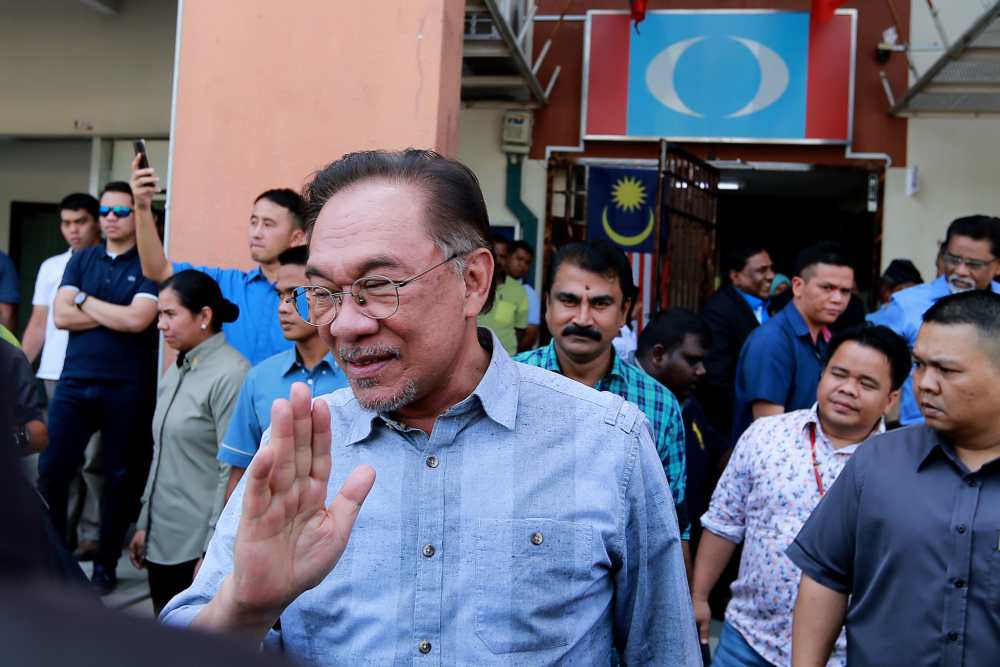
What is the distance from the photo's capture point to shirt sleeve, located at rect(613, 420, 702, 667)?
1804mm

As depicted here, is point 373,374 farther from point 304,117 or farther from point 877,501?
point 304,117

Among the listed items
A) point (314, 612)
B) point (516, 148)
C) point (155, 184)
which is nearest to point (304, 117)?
point (155, 184)

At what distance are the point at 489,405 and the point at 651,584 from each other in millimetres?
455

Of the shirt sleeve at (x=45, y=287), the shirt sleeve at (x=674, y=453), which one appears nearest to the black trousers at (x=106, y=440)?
the shirt sleeve at (x=45, y=287)

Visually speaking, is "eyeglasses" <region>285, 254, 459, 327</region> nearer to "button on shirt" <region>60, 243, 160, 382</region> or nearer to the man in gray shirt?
the man in gray shirt

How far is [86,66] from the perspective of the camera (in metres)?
8.48

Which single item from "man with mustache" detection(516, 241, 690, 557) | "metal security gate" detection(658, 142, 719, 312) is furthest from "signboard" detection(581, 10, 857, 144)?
"man with mustache" detection(516, 241, 690, 557)

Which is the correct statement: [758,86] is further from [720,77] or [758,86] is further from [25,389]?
[25,389]

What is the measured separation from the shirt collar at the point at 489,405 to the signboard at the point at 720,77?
7207mm

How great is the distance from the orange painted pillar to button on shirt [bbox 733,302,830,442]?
170cm

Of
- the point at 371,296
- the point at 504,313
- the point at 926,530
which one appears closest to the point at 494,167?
the point at 504,313

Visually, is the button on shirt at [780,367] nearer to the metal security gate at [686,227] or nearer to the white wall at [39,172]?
the metal security gate at [686,227]

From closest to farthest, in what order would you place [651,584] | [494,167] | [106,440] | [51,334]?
[651,584], [106,440], [51,334], [494,167]

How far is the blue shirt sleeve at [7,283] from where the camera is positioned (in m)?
6.25
